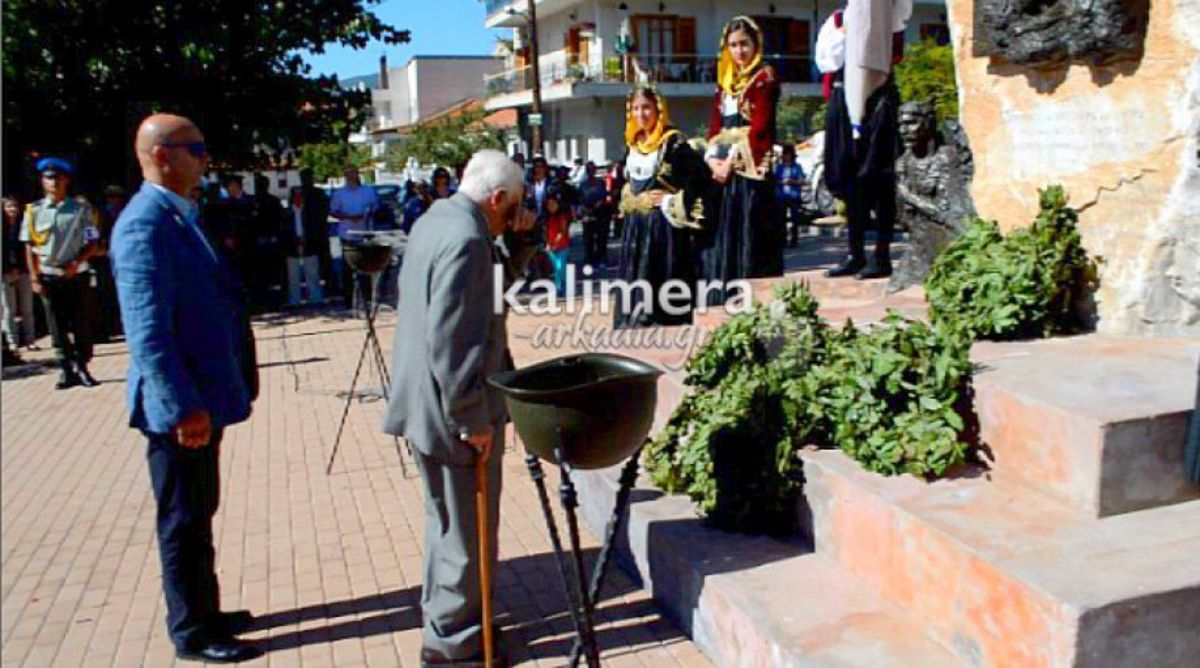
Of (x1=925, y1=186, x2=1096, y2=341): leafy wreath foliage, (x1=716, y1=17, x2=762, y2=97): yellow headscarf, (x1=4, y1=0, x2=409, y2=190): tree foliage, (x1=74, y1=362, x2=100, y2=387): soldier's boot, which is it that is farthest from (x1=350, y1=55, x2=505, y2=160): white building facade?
(x1=925, y1=186, x2=1096, y2=341): leafy wreath foliage

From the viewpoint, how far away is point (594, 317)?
11.0 meters

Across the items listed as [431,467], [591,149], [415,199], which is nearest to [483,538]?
[431,467]

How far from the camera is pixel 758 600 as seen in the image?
3.58 metres

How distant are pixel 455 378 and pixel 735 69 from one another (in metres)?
4.19

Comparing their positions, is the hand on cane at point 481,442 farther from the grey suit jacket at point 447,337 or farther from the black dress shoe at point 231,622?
the black dress shoe at point 231,622

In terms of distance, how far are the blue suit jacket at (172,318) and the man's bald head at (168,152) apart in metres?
0.08

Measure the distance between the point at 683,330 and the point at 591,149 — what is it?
3227 cm

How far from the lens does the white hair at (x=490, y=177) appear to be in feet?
12.1

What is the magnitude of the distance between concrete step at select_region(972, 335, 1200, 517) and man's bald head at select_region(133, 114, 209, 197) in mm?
3011

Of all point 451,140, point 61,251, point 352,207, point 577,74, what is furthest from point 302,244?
point 451,140

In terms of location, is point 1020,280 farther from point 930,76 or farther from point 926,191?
point 930,76

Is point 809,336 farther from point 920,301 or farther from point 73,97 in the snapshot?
point 73,97

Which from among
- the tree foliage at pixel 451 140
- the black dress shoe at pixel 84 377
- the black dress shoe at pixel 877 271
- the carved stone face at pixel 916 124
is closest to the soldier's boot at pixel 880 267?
the black dress shoe at pixel 877 271

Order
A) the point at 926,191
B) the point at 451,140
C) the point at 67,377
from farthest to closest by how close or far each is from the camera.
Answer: the point at 451,140
the point at 67,377
the point at 926,191
